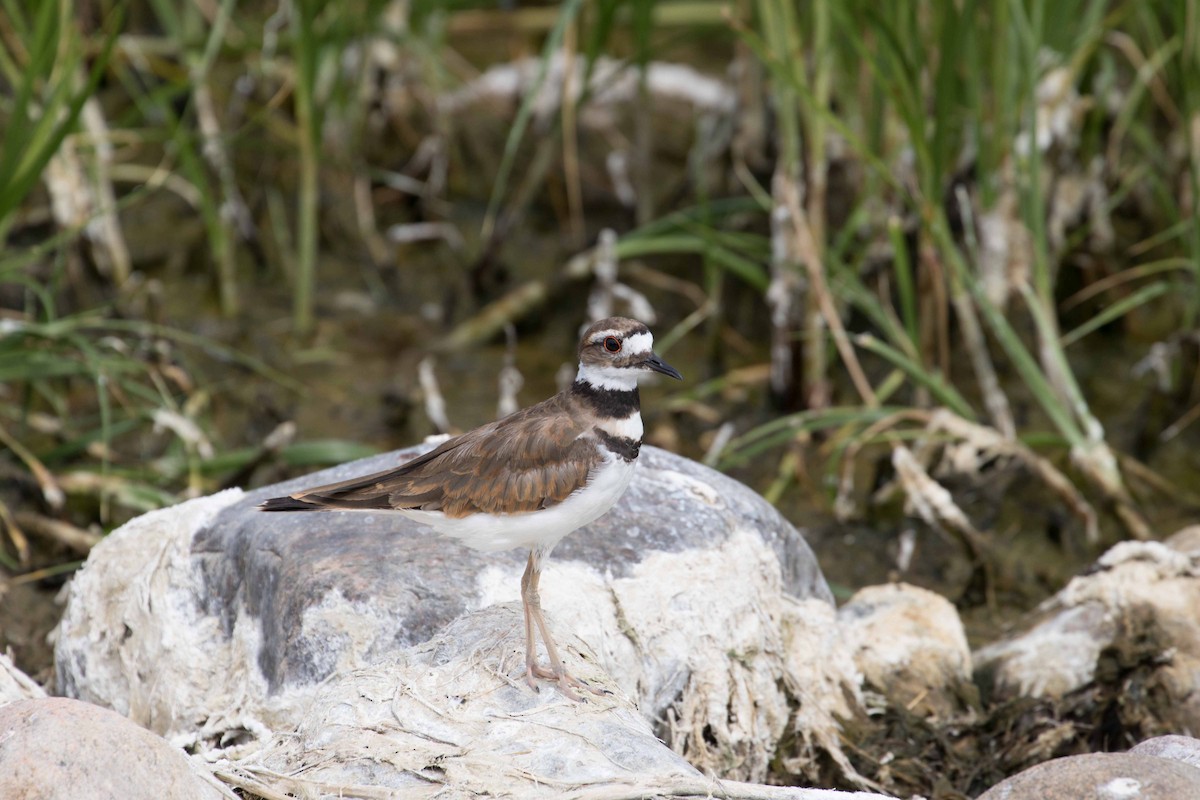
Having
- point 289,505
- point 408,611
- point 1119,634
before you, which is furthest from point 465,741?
point 1119,634

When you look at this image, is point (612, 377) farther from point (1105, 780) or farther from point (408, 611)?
point (1105, 780)

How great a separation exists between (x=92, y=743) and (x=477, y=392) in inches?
176

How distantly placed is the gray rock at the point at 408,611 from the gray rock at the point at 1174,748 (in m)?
1.06

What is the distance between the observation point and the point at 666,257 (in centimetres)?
868

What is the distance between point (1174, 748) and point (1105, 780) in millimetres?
704

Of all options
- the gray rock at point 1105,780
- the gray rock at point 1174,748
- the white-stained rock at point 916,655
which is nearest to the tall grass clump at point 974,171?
the white-stained rock at point 916,655

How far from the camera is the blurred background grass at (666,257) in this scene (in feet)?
20.9

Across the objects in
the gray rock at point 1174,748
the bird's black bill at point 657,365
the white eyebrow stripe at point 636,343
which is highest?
the white eyebrow stripe at point 636,343

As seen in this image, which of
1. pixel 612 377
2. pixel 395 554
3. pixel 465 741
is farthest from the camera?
pixel 395 554

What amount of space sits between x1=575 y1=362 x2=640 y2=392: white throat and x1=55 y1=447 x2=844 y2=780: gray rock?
70 cm

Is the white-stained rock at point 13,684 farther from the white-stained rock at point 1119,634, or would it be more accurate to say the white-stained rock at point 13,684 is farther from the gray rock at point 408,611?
the white-stained rock at point 1119,634

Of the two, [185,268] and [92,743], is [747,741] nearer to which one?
[92,743]

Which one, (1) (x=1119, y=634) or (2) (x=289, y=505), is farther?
(1) (x=1119, y=634)

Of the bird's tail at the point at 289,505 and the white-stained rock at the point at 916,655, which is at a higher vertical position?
the bird's tail at the point at 289,505
